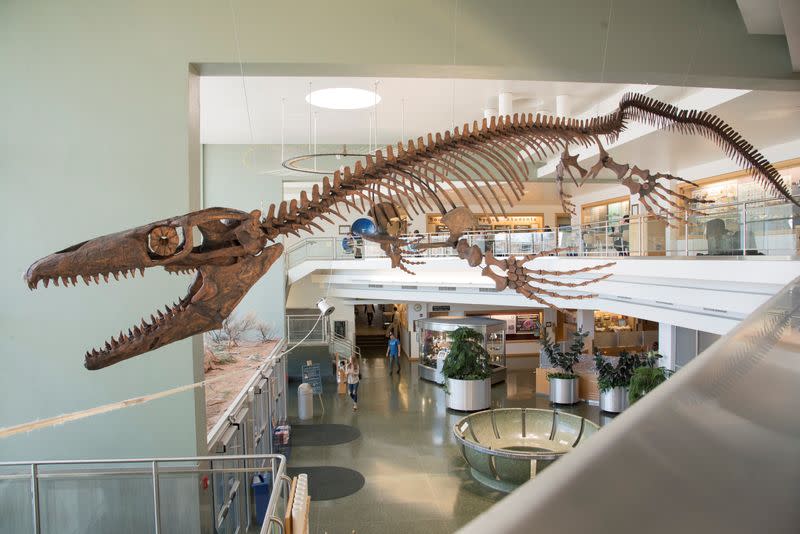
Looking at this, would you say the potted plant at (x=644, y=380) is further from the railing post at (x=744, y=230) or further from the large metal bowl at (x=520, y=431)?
the railing post at (x=744, y=230)

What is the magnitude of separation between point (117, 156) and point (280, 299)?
1047 cm

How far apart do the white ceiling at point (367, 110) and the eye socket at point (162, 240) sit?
6481mm

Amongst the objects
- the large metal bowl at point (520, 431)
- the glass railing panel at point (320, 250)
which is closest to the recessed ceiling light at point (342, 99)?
the large metal bowl at point (520, 431)

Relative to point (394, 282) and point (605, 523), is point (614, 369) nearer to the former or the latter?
point (394, 282)

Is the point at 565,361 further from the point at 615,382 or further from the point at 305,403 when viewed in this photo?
the point at 305,403

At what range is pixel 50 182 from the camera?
5.52 m

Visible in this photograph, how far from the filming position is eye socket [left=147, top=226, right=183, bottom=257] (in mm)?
2889

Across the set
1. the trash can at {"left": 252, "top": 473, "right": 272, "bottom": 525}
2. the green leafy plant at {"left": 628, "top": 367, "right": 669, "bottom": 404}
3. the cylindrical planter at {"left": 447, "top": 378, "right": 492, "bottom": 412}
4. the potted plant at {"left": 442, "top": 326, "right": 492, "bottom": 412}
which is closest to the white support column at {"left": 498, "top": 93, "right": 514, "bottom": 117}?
the green leafy plant at {"left": 628, "top": 367, "right": 669, "bottom": 404}

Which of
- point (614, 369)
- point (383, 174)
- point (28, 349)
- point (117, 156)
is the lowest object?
point (614, 369)

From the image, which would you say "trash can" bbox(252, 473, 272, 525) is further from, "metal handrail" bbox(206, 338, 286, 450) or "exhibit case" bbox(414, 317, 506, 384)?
"exhibit case" bbox(414, 317, 506, 384)

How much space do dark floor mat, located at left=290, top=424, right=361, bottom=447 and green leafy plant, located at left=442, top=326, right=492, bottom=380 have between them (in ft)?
10.1

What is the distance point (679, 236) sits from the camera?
28.0ft

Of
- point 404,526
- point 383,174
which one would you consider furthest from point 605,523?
point 404,526

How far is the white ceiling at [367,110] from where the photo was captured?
10023 millimetres
